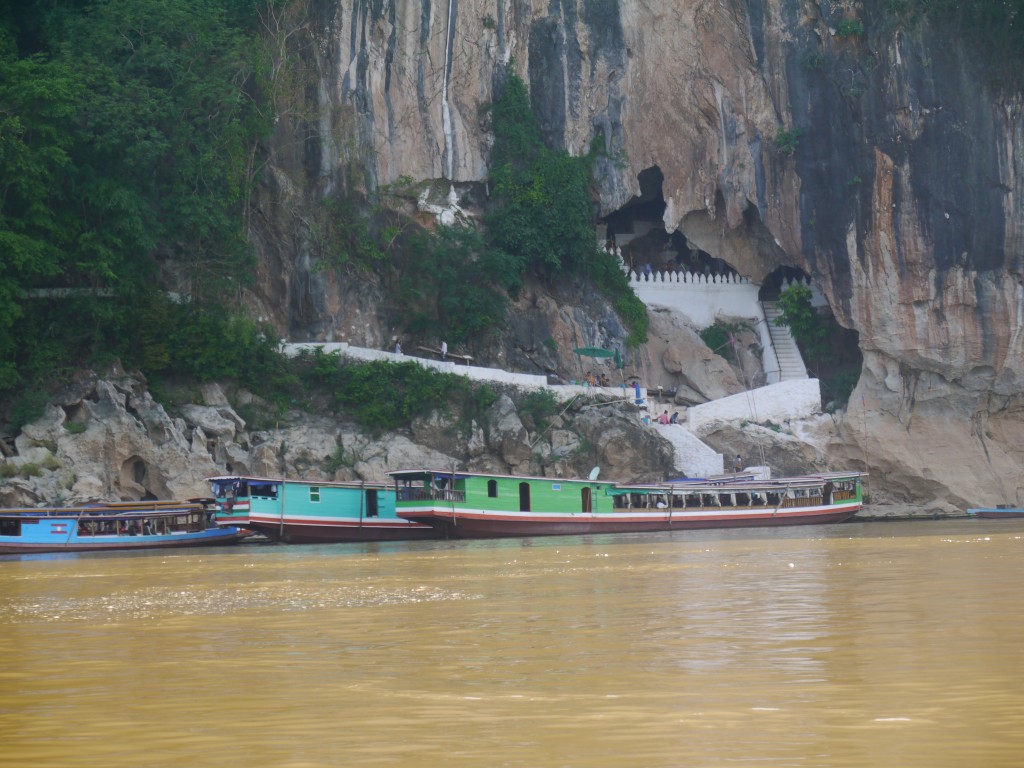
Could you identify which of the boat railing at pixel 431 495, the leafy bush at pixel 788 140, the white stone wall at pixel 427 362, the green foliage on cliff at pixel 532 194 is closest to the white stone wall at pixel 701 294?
the green foliage on cliff at pixel 532 194

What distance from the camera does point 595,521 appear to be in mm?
31219

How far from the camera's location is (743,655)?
25.8 ft

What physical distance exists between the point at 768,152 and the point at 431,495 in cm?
1720

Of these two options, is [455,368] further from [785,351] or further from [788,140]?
[788,140]

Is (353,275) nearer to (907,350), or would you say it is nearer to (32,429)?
(32,429)

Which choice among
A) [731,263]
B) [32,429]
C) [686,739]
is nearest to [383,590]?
[686,739]

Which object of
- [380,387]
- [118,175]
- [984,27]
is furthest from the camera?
[984,27]

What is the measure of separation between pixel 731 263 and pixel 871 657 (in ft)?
117

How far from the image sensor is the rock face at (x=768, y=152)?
3734cm

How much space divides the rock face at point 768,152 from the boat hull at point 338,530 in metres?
7.89

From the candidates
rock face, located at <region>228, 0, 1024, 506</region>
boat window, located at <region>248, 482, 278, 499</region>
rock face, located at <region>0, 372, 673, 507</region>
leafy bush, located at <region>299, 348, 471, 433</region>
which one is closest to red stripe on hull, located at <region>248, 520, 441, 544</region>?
boat window, located at <region>248, 482, 278, 499</region>

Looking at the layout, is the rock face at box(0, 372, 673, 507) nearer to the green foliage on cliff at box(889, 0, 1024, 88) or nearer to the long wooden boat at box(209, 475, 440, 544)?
the long wooden boat at box(209, 475, 440, 544)

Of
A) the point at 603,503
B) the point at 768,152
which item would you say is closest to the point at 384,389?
the point at 603,503

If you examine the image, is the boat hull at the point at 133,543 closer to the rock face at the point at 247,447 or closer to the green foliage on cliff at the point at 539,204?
the rock face at the point at 247,447
